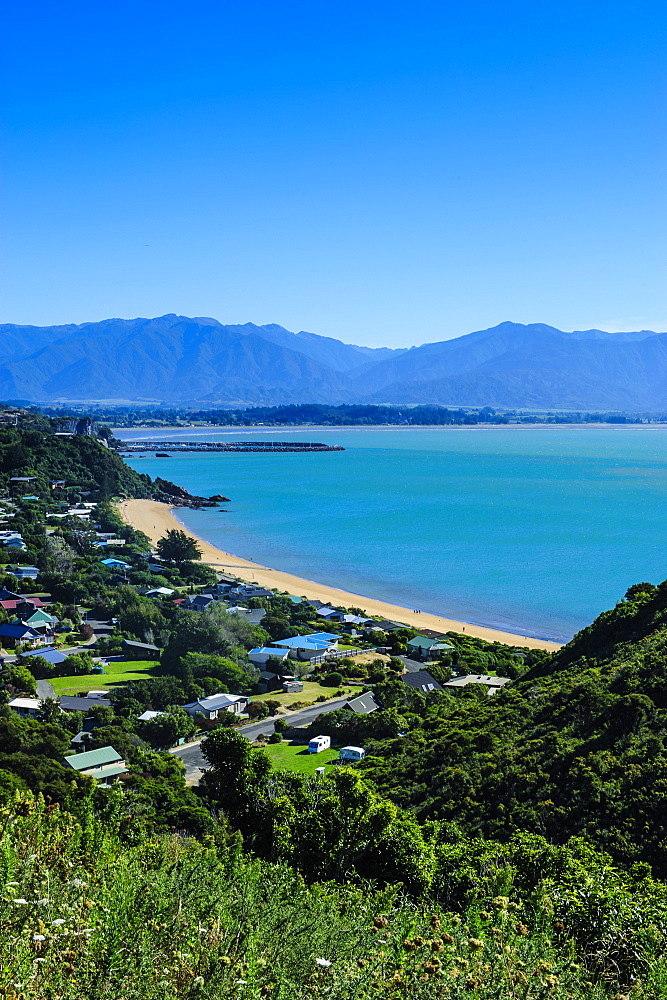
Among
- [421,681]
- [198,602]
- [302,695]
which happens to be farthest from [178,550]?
[421,681]

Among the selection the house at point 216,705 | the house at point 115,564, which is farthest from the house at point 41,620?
the house at point 115,564

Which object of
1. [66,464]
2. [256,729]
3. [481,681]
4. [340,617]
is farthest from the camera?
[66,464]

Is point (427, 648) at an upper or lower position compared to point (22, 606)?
lower

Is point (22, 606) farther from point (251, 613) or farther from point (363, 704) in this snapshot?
point (363, 704)

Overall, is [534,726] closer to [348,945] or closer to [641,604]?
[641,604]

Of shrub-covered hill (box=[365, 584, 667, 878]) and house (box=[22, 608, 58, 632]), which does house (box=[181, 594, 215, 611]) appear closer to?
house (box=[22, 608, 58, 632])

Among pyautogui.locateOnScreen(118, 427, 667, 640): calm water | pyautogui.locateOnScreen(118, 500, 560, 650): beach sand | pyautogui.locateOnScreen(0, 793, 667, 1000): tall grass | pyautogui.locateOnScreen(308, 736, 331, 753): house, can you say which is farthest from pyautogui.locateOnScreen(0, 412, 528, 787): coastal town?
pyautogui.locateOnScreen(0, 793, 667, 1000): tall grass

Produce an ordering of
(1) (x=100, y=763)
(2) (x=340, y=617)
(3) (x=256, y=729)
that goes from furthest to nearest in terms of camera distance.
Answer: (2) (x=340, y=617), (3) (x=256, y=729), (1) (x=100, y=763)

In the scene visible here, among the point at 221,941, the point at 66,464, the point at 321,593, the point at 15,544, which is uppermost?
the point at 221,941
